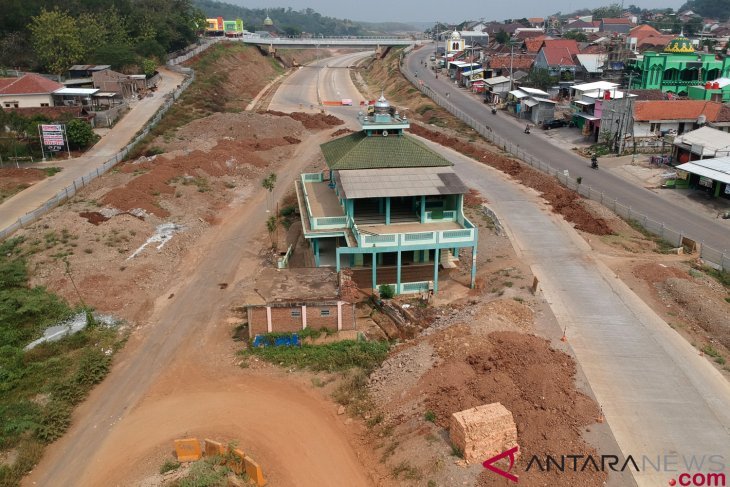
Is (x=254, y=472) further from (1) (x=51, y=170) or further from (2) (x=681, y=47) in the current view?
(2) (x=681, y=47)

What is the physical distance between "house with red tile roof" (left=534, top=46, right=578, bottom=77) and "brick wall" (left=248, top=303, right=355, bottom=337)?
80514 millimetres

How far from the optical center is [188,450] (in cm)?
2011

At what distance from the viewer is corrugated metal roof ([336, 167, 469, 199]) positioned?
3152 cm

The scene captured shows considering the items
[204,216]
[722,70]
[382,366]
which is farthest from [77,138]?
[722,70]

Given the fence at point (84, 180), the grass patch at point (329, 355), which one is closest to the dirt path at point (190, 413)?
the grass patch at point (329, 355)

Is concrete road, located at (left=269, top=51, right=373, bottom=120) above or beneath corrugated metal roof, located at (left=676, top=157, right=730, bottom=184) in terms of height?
above

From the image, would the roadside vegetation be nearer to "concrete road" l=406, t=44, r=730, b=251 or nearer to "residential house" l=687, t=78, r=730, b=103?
"concrete road" l=406, t=44, r=730, b=251

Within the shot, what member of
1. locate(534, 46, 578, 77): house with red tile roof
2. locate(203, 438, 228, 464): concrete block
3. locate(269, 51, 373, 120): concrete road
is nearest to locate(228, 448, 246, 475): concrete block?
locate(203, 438, 228, 464): concrete block

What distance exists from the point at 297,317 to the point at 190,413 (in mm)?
6250

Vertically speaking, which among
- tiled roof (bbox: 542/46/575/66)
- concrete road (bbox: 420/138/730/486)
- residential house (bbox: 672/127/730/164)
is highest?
tiled roof (bbox: 542/46/575/66)

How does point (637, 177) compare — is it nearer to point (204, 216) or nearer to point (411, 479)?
point (204, 216)

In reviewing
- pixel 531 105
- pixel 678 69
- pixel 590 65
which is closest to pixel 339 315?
pixel 531 105

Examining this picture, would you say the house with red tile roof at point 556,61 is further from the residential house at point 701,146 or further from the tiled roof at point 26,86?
the tiled roof at point 26,86

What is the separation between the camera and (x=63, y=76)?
82.7 metres
